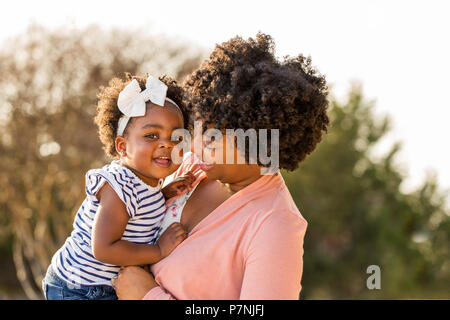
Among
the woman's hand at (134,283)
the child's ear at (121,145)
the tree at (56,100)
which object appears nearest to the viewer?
the woman's hand at (134,283)

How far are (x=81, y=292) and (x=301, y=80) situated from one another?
140 cm

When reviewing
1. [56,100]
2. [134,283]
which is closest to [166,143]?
[134,283]

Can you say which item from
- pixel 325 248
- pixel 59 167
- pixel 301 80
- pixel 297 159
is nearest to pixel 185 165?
pixel 297 159

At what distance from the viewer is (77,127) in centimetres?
Result: 961

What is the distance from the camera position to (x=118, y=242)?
2264 millimetres

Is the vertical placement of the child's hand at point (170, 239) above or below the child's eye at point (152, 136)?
below

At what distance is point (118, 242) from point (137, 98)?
72cm

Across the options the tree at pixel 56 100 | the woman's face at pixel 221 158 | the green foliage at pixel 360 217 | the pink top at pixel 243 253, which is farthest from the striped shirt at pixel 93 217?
the green foliage at pixel 360 217

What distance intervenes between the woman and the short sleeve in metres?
0.29

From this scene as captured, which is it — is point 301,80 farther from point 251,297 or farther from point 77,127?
point 77,127

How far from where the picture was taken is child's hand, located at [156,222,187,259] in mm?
2217

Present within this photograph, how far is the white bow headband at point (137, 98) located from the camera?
8.18 ft

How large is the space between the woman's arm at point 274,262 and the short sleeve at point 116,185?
2.05 feet

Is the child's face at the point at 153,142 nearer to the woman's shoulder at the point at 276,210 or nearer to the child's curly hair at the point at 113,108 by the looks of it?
the child's curly hair at the point at 113,108
